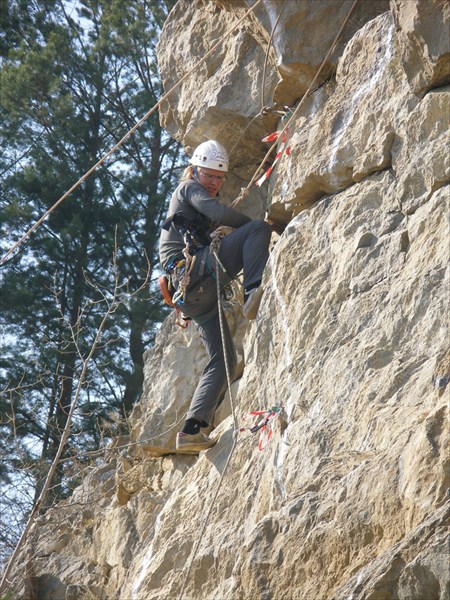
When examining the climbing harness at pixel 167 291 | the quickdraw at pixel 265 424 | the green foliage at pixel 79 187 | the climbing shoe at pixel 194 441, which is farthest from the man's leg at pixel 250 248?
the green foliage at pixel 79 187

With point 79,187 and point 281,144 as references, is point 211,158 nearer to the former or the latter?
point 281,144

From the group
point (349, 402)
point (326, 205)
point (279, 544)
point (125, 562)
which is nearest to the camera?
point (279, 544)

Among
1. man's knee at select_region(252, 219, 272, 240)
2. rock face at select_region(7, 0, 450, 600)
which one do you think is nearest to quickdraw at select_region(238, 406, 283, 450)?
rock face at select_region(7, 0, 450, 600)

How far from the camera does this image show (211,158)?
7527 millimetres

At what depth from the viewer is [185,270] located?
23.6ft

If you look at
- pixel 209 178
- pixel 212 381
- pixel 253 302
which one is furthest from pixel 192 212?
pixel 212 381

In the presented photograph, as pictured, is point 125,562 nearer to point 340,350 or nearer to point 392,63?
point 340,350

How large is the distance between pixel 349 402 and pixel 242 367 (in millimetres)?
1978

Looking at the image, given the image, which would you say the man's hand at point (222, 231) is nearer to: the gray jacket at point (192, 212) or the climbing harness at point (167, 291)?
the gray jacket at point (192, 212)

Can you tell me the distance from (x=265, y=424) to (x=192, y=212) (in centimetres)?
168

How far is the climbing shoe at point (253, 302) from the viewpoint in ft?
22.6

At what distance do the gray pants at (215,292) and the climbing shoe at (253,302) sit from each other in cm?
11

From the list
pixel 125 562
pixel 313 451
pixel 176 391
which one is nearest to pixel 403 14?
pixel 313 451

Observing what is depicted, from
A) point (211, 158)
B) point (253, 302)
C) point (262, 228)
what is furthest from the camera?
point (211, 158)
